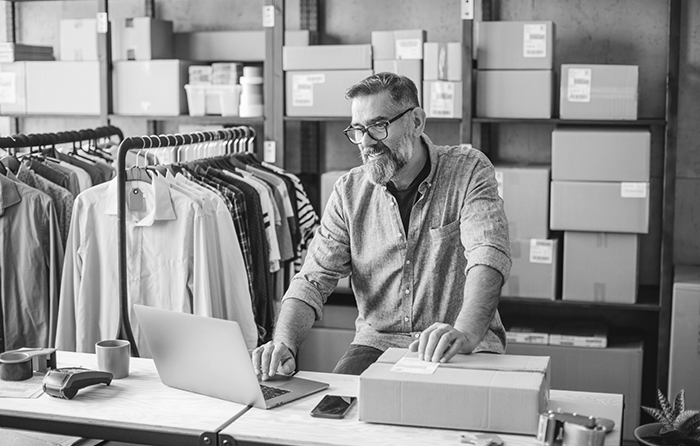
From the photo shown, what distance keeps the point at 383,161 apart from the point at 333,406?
33.4 inches

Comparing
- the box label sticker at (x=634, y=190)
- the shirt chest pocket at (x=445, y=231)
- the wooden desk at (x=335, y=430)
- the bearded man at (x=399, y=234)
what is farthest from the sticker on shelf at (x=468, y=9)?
the wooden desk at (x=335, y=430)

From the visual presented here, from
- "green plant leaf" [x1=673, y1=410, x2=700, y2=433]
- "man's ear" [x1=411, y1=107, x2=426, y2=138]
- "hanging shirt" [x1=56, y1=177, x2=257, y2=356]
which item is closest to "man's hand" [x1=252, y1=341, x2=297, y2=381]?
"man's ear" [x1=411, y1=107, x2=426, y2=138]

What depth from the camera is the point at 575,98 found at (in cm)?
375

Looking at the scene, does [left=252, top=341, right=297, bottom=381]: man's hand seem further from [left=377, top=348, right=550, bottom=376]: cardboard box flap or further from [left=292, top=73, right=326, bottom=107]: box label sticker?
[left=292, top=73, right=326, bottom=107]: box label sticker

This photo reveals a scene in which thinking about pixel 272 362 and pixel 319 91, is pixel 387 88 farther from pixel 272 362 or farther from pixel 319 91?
pixel 319 91

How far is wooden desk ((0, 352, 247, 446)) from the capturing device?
5.97 ft

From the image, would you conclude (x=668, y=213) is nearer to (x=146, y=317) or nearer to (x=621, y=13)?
(x=621, y=13)

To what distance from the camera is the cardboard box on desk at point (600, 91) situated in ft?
12.1

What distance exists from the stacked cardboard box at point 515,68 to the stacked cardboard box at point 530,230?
27 cm

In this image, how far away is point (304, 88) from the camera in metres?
4.08

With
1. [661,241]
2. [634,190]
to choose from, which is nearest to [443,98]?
[634,190]

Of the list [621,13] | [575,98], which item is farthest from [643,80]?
[575,98]

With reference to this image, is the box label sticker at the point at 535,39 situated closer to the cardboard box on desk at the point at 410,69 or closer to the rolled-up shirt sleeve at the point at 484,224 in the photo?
the cardboard box on desk at the point at 410,69

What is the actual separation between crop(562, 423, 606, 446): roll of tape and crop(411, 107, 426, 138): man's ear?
114 centimetres
